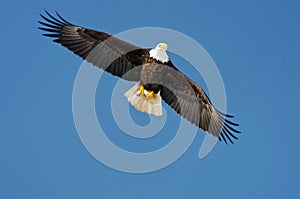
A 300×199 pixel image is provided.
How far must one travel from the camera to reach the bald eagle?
14.5 meters

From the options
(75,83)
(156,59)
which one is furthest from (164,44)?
(75,83)

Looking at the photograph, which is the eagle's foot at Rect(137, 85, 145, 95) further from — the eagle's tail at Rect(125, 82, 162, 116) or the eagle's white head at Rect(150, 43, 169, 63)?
the eagle's white head at Rect(150, 43, 169, 63)

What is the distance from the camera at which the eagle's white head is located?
14773 mm

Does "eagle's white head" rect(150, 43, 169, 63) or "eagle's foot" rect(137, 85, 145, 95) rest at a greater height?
"eagle's white head" rect(150, 43, 169, 63)

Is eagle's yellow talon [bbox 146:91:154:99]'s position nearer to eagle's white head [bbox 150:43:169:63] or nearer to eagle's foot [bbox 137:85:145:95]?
eagle's foot [bbox 137:85:145:95]

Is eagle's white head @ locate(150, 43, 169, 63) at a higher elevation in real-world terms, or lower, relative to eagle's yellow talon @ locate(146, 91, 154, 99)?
higher

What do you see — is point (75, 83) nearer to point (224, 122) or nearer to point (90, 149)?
point (90, 149)

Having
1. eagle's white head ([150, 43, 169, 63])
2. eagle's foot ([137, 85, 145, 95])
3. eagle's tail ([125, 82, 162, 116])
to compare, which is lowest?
eagle's tail ([125, 82, 162, 116])

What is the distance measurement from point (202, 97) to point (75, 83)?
5.25ft

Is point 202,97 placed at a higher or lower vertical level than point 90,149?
higher

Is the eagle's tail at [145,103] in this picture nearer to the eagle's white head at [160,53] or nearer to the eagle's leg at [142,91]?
the eagle's leg at [142,91]

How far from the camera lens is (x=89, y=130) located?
14.7m

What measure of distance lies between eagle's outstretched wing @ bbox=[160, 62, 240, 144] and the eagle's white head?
12cm

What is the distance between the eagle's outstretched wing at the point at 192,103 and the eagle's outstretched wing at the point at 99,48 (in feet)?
1.50
